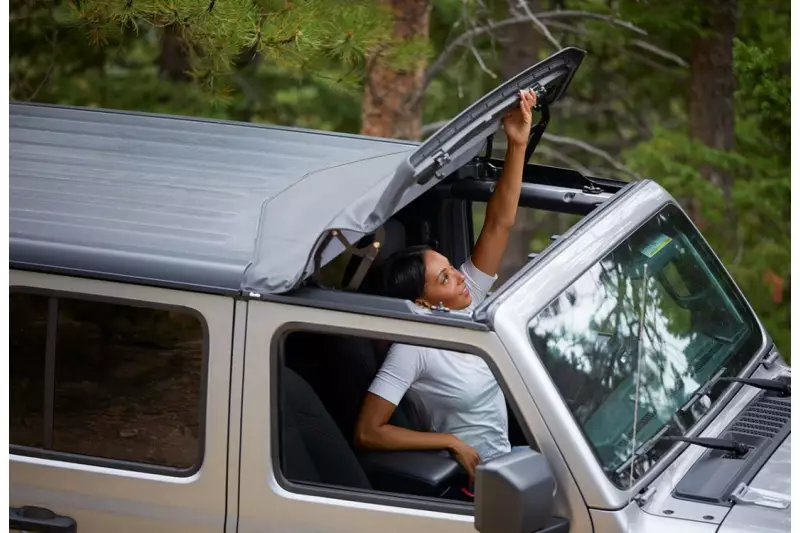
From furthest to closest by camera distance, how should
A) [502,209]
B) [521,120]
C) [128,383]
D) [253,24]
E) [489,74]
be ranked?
1. [489,74]
2. [253,24]
3. [502,209]
4. [521,120]
5. [128,383]

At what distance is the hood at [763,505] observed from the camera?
3.11 m

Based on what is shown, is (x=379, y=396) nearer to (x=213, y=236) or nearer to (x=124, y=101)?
(x=213, y=236)

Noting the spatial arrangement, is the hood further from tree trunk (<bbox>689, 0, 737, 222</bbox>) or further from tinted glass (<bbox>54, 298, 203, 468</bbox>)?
tree trunk (<bbox>689, 0, 737, 222</bbox>)

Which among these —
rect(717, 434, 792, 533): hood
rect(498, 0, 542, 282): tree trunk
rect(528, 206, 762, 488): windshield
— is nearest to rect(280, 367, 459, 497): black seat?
rect(528, 206, 762, 488): windshield

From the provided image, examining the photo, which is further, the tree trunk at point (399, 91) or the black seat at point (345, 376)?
the tree trunk at point (399, 91)

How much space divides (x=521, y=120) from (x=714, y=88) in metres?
6.56

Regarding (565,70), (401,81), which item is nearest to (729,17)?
(401,81)

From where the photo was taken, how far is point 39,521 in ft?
11.6

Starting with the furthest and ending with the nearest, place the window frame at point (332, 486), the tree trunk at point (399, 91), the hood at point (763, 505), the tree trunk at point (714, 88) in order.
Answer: the tree trunk at point (714, 88), the tree trunk at point (399, 91), the window frame at point (332, 486), the hood at point (763, 505)

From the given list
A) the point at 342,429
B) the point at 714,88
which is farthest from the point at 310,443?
the point at 714,88

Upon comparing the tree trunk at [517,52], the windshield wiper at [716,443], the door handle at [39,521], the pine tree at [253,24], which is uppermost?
the tree trunk at [517,52]

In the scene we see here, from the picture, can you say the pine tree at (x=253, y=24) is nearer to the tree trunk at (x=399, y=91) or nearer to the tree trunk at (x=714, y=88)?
the tree trunk at (x=399, y=91)

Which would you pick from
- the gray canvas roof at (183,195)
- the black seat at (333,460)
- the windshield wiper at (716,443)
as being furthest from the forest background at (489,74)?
the windshield wiper at (716,443)

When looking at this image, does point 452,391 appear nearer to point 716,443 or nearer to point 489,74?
point 716,443
